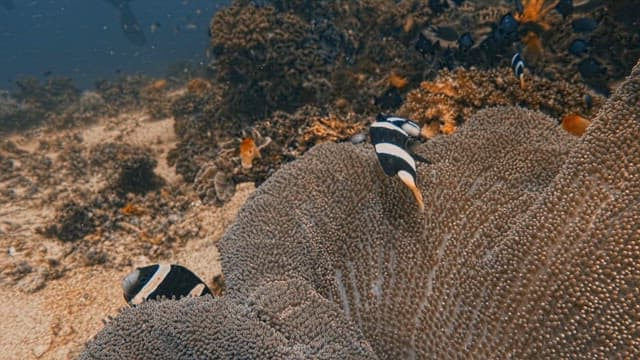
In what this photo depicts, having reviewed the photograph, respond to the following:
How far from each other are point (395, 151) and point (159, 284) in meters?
2.22

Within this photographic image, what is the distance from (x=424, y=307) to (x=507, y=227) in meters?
0.76

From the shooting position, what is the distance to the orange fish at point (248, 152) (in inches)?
231

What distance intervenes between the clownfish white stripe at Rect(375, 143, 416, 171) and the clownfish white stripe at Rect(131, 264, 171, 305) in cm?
207

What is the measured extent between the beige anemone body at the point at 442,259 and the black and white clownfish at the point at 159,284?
54cm

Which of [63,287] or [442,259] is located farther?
[63,287]

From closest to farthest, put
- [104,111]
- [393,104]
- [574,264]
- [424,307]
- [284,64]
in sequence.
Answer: [574,264] → [424,307] → [393,104] → [284,64] → [104,111]

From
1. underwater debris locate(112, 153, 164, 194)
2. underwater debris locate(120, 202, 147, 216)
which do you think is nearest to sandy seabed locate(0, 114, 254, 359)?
underwater debris locate(120, 202, 147, 216)

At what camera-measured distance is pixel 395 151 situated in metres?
2.81

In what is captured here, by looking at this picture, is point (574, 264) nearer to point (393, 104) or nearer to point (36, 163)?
point (393, 104)

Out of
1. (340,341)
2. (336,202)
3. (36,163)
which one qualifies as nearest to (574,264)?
(340,341)

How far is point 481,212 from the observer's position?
9.43 ft

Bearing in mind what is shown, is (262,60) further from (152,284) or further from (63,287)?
(152,284)

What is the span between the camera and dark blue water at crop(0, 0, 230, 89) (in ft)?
127

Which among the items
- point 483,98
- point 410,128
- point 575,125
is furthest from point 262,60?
point 575,125
